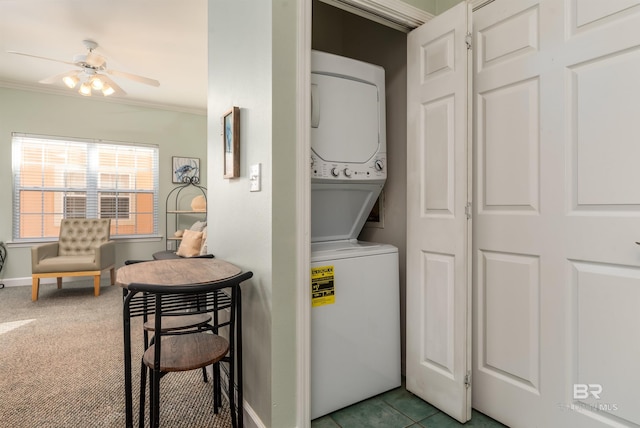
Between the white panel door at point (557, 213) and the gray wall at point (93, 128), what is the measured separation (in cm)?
500

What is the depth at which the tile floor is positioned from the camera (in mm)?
1688

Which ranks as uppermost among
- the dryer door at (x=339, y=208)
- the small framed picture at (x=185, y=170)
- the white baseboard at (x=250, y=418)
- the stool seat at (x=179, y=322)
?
the small framed picture at (x=185, y=170)

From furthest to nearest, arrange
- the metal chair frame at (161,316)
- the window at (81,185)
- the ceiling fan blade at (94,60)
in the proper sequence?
the window at (81,185)
the ceiling fan blade at (94,60)
the metal chair frame at (161,316)

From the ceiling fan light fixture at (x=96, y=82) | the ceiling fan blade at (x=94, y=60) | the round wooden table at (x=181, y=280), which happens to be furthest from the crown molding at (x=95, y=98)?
the round wooden table at (x=181, y=280)

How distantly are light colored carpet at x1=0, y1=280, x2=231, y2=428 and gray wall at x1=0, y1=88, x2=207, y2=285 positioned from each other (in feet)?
5.29

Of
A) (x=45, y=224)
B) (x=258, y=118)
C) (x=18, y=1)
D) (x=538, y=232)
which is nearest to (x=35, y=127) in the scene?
(x=45, y=224)

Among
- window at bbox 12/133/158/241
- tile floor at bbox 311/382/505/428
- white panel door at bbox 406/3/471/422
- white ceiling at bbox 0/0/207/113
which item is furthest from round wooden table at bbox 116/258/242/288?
window at bbox 12/133/158/241

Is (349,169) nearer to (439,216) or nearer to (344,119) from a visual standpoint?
(344,119)

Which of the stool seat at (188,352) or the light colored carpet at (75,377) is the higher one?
the stool seat at (188,352)

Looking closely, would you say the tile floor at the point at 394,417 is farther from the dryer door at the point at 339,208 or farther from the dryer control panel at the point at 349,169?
the dryer control panel at the point at 349,169

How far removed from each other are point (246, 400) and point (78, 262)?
11.5 ft

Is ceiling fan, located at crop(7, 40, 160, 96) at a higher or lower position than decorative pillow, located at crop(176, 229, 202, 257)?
higher

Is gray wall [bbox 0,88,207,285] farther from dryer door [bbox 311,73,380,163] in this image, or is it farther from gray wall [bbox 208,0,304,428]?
dryer door [bbox 311,73,380,163]

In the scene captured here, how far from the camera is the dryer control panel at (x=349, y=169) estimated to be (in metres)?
1.78
